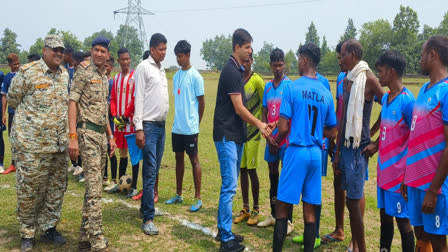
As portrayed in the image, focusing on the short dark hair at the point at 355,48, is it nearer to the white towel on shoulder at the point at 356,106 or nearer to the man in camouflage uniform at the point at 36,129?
the white towel on shoulder at the point at 356,106

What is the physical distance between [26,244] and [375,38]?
10471 cm

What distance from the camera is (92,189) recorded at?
4.30 meters

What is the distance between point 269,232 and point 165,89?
264 centimetres

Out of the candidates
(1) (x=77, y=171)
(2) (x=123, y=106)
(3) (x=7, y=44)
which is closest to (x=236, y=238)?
(2) (x=123, y=106)

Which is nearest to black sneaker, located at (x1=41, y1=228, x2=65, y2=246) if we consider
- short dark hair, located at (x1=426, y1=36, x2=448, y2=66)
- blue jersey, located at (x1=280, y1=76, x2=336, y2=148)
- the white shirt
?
the white shirt

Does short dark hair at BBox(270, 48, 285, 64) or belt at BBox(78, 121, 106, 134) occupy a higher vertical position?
short dark hair at BBox(270, 48, 285, 64)

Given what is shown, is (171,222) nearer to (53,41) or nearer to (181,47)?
(181,47)

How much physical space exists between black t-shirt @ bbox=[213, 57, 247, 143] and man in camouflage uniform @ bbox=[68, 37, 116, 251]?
1519 millimetres

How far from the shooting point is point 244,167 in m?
5.50

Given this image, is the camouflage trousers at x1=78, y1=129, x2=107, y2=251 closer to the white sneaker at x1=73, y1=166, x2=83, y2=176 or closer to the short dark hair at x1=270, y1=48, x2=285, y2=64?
the short dark hair at x1=270, y1=48, x2=285, y2=64

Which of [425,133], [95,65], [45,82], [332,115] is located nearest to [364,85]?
[332,115]

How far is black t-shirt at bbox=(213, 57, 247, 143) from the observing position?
14.5 feet

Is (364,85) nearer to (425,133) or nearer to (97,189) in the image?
(425,133)

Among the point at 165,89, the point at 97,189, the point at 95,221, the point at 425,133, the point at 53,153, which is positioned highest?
the point at 165,89
